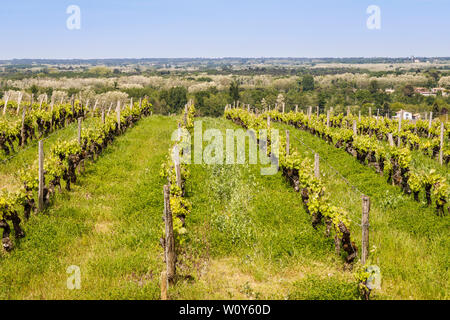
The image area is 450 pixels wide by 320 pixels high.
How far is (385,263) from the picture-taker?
7.66 meters

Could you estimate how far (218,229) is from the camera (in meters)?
9.17

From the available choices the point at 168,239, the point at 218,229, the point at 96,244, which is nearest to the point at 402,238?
the point at 218,229

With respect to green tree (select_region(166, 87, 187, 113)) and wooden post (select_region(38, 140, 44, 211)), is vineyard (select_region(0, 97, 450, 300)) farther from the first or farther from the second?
green tree (select_region(166, 87, 187, 113))

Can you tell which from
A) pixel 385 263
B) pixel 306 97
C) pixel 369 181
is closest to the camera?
pixel 385 263

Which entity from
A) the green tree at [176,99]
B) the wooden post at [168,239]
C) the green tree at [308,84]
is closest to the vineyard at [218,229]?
the wooden post at [168,239]

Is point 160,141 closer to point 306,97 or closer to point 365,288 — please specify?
point 365,288

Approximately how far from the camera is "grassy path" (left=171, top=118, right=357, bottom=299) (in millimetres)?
6754

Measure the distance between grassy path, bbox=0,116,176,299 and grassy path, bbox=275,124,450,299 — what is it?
16.0 ft

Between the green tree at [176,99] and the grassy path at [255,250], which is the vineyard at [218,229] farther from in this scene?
the green tree at [176,99]

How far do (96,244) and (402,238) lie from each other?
7538 millimetres

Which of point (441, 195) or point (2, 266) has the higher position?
point (441, 195)

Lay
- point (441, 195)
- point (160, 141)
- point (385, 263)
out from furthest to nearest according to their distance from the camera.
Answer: point (160, 141) < point (441, 195) < point (385, 263)

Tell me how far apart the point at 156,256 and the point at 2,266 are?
10.4 ft
